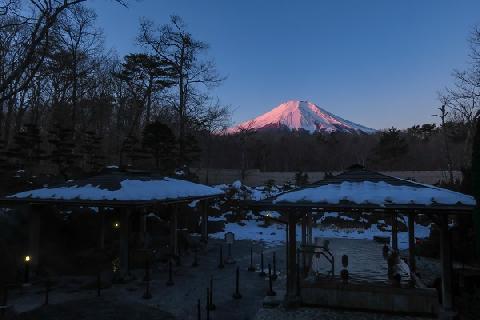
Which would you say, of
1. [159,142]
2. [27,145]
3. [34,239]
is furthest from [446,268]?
[27,145]

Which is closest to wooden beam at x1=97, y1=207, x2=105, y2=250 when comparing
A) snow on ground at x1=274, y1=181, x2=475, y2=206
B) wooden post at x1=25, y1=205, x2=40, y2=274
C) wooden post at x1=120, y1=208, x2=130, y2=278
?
wooden post at x1=25, y1=205, x2=40, y2=274

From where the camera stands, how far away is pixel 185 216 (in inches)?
879

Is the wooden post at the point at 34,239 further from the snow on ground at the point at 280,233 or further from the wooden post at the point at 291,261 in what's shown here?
the snow on ground at the point at 280,233

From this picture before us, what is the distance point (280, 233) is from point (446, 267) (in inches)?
595

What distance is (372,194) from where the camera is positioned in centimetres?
866

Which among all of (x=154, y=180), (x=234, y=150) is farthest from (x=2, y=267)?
(x=234, y=150)

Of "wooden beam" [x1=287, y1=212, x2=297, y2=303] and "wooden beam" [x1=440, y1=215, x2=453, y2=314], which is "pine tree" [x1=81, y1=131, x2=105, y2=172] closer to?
"wooden beam" [x1=287, y1=212, x2=297, y2=303]

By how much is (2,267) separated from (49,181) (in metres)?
7.99

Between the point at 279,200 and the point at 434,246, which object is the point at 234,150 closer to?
the point at 434,246

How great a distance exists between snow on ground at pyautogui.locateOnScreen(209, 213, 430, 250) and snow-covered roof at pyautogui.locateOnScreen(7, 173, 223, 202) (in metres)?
8.34

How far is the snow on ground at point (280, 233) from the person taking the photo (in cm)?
2125

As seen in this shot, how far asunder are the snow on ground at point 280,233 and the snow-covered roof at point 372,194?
10.5m

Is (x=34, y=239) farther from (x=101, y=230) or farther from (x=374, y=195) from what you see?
(x=374, y=195)

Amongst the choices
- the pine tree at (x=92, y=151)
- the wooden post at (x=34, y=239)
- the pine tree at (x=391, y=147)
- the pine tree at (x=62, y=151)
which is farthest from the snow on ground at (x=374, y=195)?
the pine tree at (x=391, y=147)
